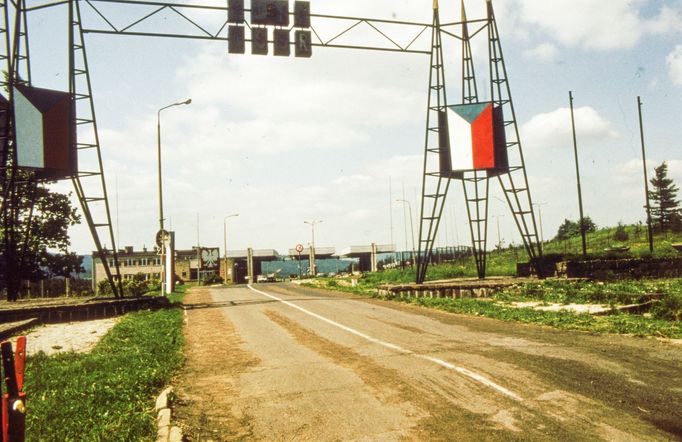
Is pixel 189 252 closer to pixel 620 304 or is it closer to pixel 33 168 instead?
pixel 33 168

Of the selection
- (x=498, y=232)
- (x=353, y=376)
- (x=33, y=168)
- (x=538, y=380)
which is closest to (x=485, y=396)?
(x=538, y=380)

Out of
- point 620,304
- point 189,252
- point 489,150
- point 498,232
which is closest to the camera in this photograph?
point 620,304

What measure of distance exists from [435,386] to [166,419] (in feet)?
11.0

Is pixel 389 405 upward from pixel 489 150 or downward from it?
downward

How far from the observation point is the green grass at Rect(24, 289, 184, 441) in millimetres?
5188

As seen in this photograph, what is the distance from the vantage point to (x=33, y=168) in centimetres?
1622

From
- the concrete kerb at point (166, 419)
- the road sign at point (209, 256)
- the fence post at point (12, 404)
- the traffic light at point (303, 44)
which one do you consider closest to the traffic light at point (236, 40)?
the traffic light at point (303, 44)

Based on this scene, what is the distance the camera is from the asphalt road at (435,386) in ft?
16.3

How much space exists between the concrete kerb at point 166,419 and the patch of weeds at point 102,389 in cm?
8

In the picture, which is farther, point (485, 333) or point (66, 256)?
point (66, 256)

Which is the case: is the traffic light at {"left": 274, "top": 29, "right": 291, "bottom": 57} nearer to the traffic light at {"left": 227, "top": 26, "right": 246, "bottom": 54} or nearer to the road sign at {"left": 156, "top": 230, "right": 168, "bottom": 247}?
the traffic light at {"left": 227, "top": 26, "right": 246, "bottom": 54}

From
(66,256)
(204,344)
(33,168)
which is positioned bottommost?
(204,344)

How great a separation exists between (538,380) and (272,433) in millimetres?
3636

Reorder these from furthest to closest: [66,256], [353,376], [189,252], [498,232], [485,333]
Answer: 1. [189,252]
2. [498,232]
3. [66,256]
4. [485,333]
5. [353,376]
